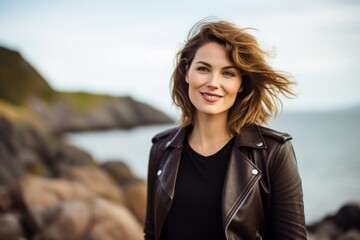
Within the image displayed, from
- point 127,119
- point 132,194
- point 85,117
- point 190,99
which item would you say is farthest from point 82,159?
point 127,119

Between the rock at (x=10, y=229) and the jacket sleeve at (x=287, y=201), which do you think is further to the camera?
the rock at (x=10, y=229)

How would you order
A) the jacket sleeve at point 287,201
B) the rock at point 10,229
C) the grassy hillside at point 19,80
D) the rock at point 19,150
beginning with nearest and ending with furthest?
1. the jacket sleeve at point 287,201
2. the rock at point 10,229
3. the rock at point 19,150
4. the grassy hillside at point 19,80

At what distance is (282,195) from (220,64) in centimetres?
82

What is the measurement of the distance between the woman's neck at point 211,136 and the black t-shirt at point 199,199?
4 centimetres

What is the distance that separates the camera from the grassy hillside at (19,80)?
46.7 m

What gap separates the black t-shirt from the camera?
245 centimetres

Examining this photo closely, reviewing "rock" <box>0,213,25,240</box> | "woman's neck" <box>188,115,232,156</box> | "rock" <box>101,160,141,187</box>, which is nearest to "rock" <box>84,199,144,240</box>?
"rock" <box>0,213,25,240</box>

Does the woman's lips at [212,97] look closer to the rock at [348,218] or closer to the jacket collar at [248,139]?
the jacket collar at [248,139]

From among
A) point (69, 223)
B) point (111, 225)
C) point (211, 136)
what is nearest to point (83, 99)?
point (69, 223)

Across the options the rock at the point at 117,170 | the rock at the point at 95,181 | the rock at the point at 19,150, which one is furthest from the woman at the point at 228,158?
the rock at the point at 19,150

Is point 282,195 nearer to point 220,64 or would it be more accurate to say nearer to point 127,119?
point 220,64

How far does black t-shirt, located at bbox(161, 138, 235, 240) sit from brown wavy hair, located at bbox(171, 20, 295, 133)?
0.21 meters

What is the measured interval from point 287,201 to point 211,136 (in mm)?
628

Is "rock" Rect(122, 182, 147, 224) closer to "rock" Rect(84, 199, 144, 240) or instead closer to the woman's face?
"rock" Rect(84, 199, 144, 240)
